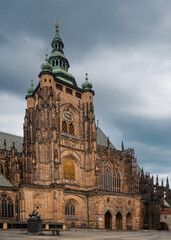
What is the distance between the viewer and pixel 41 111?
179 ft

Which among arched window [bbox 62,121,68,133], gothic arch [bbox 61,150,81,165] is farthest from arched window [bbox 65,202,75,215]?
arched window [bbox 62,121,68,133]

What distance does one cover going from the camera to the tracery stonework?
179 feet

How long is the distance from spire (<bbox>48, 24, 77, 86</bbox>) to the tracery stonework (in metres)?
17.7

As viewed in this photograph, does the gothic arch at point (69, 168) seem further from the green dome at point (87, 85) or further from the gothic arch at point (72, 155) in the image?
the green dome at point (87, 85)

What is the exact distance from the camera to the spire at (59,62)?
6334 cm

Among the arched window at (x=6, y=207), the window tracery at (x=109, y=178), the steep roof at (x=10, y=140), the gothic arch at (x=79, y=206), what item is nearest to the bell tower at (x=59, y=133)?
the gothic arch at (x=79, y=206)

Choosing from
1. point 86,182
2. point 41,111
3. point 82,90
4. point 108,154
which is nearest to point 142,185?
point 108,154

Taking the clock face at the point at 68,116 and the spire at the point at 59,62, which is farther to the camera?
the spire at the point at 59,62

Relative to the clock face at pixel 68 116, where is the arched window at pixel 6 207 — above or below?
below

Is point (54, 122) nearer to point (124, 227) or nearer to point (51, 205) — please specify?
point (51, 205)

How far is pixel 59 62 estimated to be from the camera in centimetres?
6662

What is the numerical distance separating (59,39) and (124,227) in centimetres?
4480

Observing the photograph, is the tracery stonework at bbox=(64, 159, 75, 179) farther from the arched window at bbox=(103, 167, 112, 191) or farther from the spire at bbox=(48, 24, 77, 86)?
the spire at bbox=(48, 24, 77, 86)

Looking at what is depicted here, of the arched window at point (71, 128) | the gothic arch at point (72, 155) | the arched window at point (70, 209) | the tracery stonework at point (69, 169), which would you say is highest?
the arched window at point (71, 128)
